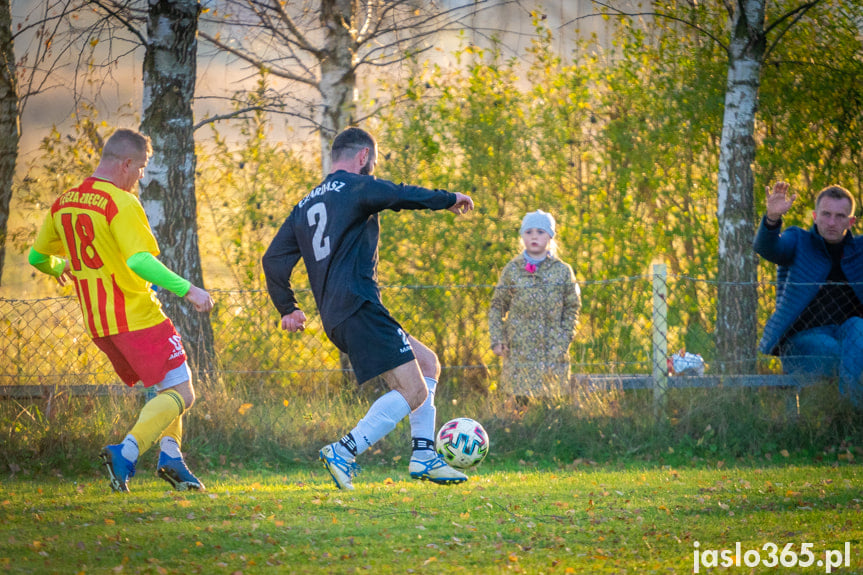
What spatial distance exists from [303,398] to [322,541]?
149 inches

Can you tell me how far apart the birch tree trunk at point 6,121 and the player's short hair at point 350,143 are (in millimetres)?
5698

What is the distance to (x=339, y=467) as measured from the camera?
4969mm

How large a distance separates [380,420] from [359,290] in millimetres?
759

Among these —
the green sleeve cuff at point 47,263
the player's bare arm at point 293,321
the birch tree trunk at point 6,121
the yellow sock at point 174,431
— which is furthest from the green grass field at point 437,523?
the birch tree trunk at point 6,121

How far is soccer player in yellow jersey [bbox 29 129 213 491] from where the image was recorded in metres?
4.91

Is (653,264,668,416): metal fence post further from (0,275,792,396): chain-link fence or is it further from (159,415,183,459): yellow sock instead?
(159,415,183,459): yellow sock

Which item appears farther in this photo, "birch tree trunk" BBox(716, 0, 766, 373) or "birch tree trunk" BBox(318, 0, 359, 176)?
"birch tree trunk" BBox(318, 0, 359, 176)

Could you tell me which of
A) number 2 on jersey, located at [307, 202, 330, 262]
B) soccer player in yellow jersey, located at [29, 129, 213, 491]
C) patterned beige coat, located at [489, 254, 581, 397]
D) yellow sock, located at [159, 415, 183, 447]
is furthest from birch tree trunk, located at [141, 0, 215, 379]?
number 2 on jersey, located at [307, 202, 330, 262]

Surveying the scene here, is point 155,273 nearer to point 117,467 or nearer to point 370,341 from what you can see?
point 117,467

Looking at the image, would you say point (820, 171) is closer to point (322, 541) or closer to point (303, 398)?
point (303, 398)

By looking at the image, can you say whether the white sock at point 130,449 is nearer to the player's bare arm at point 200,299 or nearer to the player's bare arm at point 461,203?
the player's bare arm at point 200,299

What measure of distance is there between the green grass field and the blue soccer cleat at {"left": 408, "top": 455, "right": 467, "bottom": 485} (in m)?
0.15

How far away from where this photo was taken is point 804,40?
977 centimetres

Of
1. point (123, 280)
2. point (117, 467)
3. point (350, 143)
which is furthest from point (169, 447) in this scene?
point (350, 143)
